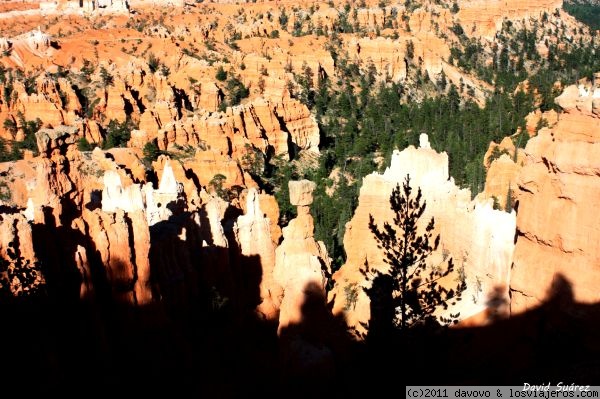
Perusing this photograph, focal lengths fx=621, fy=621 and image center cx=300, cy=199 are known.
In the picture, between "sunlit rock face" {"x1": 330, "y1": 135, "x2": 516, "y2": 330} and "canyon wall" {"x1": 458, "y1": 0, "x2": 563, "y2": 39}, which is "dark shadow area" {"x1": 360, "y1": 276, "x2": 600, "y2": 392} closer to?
"sunlit rock face" {"x1": 330, "y1": 135, "x2": 516, "y2": 330}

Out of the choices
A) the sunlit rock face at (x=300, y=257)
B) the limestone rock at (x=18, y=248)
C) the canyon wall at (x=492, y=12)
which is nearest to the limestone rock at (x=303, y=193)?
the sunlit rock face at (x=300, y=257)

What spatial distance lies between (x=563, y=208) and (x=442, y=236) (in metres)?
15.8

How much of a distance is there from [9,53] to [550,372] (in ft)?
291

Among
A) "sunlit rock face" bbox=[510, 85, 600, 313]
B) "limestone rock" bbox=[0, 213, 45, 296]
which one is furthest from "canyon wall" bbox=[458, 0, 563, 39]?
"limestone rock" bbox=[0, 213, 45, 296]

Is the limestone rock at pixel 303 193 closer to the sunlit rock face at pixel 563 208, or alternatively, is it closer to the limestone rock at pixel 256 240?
the limestone rock at pixel 256 240

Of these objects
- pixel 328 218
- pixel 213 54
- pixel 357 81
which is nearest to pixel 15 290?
pixel 328 218

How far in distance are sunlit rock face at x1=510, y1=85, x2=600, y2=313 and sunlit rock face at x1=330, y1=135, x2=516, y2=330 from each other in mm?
3350

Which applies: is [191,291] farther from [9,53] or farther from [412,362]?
[9,53]

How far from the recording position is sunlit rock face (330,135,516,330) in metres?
20.7

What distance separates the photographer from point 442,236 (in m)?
29.8

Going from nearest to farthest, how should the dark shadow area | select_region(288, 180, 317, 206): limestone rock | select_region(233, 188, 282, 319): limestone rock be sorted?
the dark shadow area → select_region(288, 180, 317, 206): limestone rock → select_region(233, 188, 282, 319): limestone rock

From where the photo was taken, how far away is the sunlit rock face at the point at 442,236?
20688mm

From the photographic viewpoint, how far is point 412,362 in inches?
622

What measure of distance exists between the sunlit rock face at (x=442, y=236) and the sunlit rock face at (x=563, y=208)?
3350 millimetres
